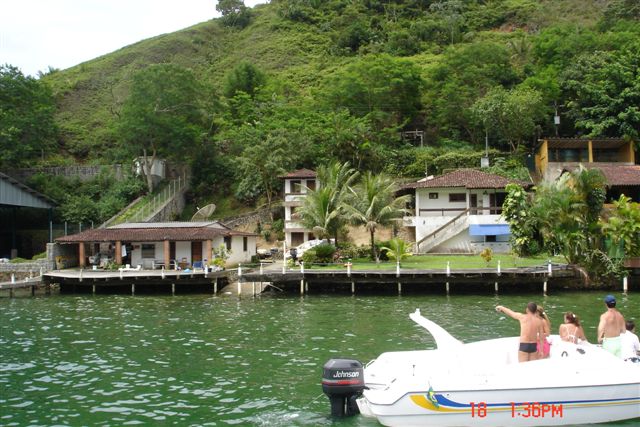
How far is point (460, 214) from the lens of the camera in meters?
45.4

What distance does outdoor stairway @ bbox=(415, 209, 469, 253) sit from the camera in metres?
45.2

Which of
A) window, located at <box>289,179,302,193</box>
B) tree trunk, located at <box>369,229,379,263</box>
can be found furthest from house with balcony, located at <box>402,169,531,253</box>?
window, located at <box>289,179,302,193</box>

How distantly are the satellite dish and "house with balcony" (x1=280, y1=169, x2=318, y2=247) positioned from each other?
32.2 feet

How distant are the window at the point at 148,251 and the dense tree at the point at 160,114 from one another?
1642cm

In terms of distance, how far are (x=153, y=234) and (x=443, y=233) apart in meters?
23.3

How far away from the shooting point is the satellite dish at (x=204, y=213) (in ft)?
187

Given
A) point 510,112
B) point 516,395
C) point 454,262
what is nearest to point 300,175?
point 454,262

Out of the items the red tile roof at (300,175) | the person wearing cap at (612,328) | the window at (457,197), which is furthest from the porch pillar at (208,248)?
the person wearing cap at (612,328)

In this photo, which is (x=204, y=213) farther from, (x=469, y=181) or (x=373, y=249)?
(x=469, y=181)

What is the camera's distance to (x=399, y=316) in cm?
2603

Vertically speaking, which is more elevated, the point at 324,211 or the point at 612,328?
the point at 324,211

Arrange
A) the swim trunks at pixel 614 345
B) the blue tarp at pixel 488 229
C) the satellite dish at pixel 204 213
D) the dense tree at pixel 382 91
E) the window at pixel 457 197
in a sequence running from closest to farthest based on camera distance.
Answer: the swim trunks at pixel 614 345
the blue tarp at pixel 488 229
the window at pixel 457 197
the satellite dish at pixel 204 213
the dense tree at pixel 382 91

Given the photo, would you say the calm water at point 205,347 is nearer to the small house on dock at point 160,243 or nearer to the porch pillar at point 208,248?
the porch pillar at point 208,248
